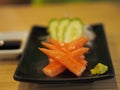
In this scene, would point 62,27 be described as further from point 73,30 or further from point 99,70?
point 99,70

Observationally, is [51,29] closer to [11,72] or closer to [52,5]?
[11,72]

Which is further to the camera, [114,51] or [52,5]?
[52,5]

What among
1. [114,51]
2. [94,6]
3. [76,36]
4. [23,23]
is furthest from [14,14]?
[114,51]

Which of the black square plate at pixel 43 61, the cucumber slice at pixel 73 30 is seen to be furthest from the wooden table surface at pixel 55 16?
the cucumber slice at pixel 73 30

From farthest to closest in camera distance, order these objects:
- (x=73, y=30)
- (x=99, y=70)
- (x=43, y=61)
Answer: (x=73, y=30)
(x=43, y=61)
(x=99, y=70)

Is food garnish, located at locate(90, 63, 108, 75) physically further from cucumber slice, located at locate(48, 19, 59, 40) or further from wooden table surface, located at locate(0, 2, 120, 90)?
cucumber slice, located at locate(48, 19, 59, 40)

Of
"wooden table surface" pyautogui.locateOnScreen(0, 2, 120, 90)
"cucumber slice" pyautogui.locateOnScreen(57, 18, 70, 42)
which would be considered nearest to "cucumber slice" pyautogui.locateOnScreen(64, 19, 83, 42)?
"cucumber slice" pyautogui.locateOnScreen(57, 18, 70, 42)

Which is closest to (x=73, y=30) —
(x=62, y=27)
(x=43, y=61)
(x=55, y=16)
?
(x=62, y=27)
